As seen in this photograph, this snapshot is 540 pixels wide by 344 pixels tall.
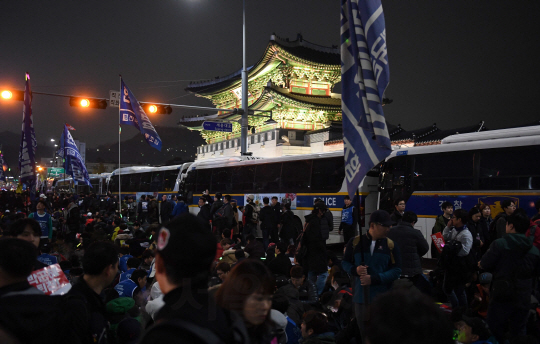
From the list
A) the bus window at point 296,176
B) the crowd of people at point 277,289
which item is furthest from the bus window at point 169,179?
the crowd of people at point 277,289

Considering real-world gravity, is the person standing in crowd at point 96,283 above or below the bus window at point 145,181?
below

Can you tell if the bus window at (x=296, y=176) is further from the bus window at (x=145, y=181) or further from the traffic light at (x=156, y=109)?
the bus window at (x=145, y=181)

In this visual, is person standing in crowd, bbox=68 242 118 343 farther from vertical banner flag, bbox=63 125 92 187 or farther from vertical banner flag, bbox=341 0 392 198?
vertical banner flag, bbox=63 125 92 187

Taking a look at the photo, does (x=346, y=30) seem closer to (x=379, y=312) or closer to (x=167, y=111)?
(x=379, y=312)

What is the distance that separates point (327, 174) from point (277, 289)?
9.16 metres

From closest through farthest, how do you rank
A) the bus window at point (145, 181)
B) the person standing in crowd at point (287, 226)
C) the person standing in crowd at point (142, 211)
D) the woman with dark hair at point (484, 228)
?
1. the woman with dark hair at point (484, 228)
2. the person standing in crowd at point (287, 226)
3. the person standing in crowd at point (142, 211)
4. the bus window at point (145, 181)

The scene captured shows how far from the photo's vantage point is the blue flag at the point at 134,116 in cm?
1395

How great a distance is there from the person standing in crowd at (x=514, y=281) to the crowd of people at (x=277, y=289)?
11 mm

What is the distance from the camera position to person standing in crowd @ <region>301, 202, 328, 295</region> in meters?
6.92

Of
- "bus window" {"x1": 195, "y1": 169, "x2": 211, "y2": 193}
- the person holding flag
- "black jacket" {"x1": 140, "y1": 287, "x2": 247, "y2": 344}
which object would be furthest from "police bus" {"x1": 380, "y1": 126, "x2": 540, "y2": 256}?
"bus window" {"x1": 195, "y1": 169, "x2": 211, "y2": 193}

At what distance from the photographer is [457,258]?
219 inches

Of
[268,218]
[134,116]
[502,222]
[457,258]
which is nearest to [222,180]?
[134,116]

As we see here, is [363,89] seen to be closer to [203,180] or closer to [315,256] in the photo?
[315,256]

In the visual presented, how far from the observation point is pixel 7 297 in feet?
6.77
